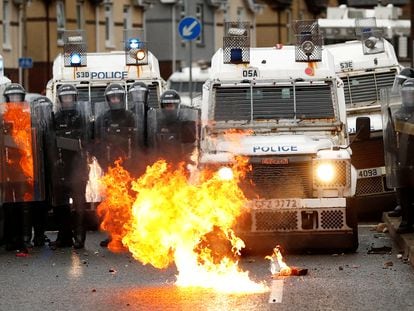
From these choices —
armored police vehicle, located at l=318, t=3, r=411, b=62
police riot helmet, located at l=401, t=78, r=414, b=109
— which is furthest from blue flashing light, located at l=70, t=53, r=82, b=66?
armored police vehicle, located at l=318, t=3, r=411, b=62

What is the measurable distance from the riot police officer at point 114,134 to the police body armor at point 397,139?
3.53 m

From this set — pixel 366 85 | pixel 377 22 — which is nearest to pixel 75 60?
pixel 366 85

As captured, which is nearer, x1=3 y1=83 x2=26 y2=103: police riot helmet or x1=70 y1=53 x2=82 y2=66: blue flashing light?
x1=3 y1=83 x2=26 y2=103: police riot helmet

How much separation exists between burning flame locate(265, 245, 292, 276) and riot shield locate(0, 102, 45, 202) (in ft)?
12.1

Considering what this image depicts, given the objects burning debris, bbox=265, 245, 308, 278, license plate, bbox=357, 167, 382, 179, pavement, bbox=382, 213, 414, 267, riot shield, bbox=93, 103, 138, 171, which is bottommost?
burning debris, bbox=265, 245, 308, 278

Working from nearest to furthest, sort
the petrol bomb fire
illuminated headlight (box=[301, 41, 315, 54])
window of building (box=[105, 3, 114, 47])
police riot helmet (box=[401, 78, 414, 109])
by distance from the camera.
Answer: the petrol bomb fire, police riot helmet (box=[401, 78, 414, 109]), illuminated headlight (box=[301, 41, 315, 54]), window of building (box=[105, 3, 114, 47])

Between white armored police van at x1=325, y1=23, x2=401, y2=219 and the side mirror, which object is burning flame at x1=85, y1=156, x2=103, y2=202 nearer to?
the side mirror

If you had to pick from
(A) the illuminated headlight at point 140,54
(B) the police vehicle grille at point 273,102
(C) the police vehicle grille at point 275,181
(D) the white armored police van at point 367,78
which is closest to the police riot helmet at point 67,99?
(B) the police vehicle grille at point 273,102

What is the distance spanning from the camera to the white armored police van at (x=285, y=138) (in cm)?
1756

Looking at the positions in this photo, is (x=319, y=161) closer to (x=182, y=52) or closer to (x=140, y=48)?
(x=140, y=48)

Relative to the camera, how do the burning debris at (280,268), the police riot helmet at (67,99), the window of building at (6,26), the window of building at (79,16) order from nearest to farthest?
1. the burning debris at (280,268)
2. the police riot helmet at (67,99)
3. the window of building at (6,26)
4. the window of building at (79,16)

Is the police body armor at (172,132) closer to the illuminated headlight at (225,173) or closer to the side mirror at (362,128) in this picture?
Result: the illuminated headlight at (225,173)

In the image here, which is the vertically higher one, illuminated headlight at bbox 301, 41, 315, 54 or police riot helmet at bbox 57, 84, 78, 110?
illuminated headlight at bbox 301, 41, 315, 54

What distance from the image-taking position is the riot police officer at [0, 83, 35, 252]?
19.4m
